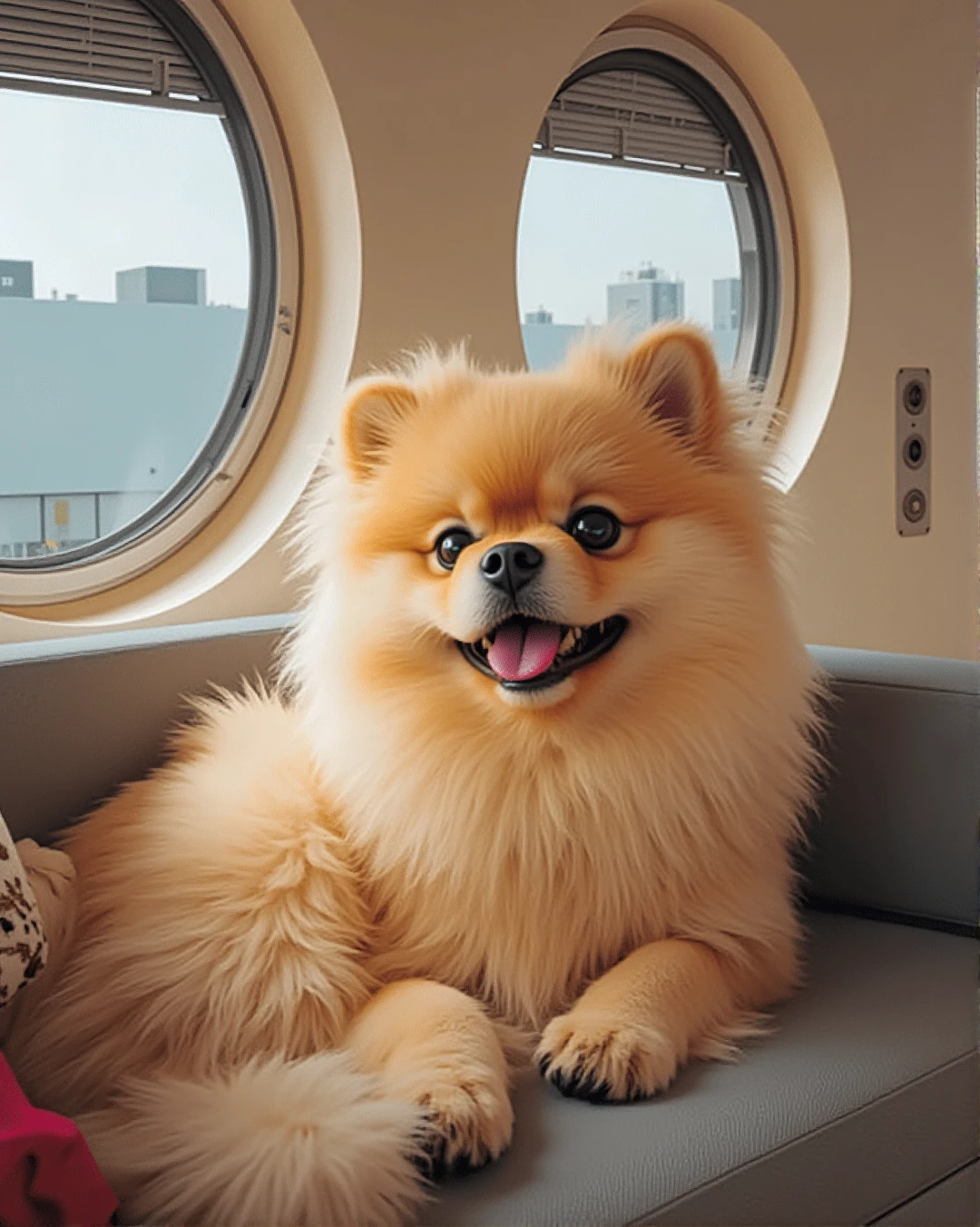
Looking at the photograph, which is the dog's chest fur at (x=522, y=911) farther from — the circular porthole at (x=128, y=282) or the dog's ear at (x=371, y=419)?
the circular porthole at (x=128, y=282)

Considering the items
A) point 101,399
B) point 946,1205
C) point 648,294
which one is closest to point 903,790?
point 946,1205

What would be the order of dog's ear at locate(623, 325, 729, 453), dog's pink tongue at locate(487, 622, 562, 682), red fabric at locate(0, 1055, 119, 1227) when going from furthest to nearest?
dog's ear at locate(623, 325, 729, 453)
dog's pink tongue at locate(487, 622, 562, 682)
red fabric at locate(0, 1055, 119, 1227)

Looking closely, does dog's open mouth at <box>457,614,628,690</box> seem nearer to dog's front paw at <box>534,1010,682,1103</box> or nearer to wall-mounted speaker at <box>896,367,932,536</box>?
dog's front paw at <box>534,1010,682,1103</box>

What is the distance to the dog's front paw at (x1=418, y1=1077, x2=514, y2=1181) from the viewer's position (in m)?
1.23

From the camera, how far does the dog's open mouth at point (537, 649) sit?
57.4 inches

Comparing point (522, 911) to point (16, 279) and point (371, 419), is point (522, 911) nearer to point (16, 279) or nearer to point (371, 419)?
point (371, 419)

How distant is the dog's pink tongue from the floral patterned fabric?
1.68 ft

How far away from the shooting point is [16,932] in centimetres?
134

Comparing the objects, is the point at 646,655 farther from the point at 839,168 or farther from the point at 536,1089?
the point at 839,168

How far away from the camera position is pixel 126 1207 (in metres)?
1.19

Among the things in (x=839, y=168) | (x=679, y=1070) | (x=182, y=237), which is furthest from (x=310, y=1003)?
(x=839, y=168)

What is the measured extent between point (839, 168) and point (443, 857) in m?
2.66

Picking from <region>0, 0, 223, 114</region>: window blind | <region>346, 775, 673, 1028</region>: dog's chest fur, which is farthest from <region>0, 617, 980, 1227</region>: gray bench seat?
<region>0, 0, 223, 114</region>: window blind

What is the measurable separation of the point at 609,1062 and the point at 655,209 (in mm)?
2788
